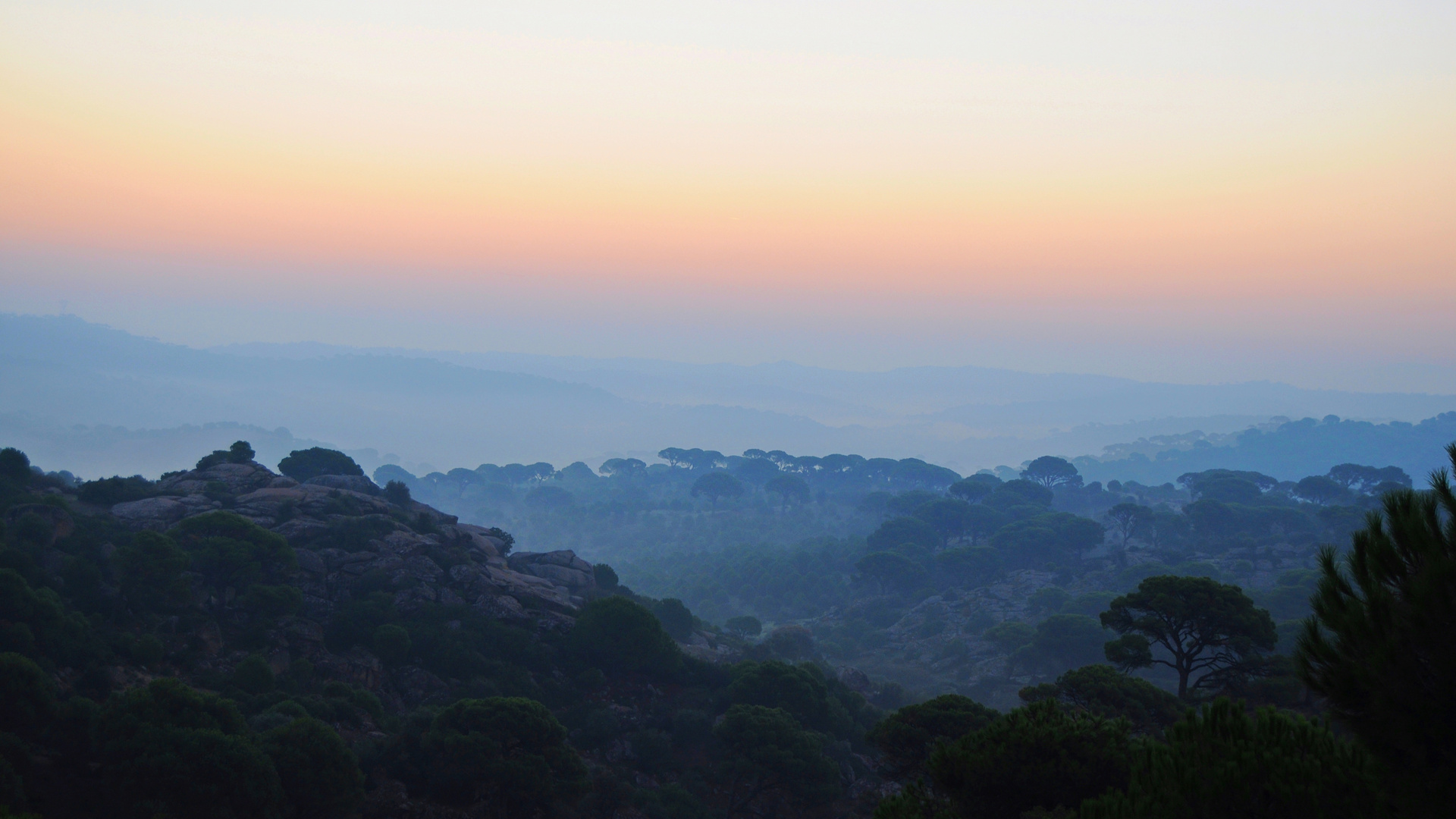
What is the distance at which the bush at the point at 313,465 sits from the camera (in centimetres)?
7162

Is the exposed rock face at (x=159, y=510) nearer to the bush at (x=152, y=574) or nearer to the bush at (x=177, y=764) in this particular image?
the bush at (x=152, y=574)

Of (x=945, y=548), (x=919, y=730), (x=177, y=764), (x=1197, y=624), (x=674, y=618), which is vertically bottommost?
(x=674, y=618)

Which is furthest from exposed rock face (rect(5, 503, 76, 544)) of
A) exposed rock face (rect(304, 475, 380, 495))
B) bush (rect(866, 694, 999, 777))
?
bush (rect(866, 694, 999, 777))

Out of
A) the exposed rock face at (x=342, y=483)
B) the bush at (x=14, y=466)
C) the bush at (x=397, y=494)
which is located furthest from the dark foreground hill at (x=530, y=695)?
the bush at (x=397, y=494)

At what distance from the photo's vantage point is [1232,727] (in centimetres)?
1331

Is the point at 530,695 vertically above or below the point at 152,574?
below

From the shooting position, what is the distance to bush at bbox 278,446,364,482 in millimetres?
71625

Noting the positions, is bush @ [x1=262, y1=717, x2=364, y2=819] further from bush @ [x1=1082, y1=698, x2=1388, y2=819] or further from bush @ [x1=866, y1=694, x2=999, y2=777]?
bush @ [x1=1082, y1=698, x2=1388, y2=819]

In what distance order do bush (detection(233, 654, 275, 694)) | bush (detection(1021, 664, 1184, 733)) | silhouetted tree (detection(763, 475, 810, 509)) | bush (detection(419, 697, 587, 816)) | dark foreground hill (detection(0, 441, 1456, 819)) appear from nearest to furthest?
dark foreground hill (detection(0, 441, 1456, 819)), bush (detection(1021, 664, 1184, 733)), bush (detection(419, 697, 587, 816)), bush (detection(233, 654, 275, 694)), silhouetted tree (detection(763, 475, 810, 509))

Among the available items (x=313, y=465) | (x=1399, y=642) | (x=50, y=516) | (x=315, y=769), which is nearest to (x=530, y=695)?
(x=315, y=769)

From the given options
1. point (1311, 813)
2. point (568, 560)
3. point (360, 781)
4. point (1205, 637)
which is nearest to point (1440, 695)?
point (1311, 813)

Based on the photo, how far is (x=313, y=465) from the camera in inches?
2844

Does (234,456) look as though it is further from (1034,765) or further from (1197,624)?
(1197,624)

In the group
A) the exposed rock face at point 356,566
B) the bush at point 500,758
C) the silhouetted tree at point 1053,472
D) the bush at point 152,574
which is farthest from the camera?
the silhouetted tree at point 1053,472
